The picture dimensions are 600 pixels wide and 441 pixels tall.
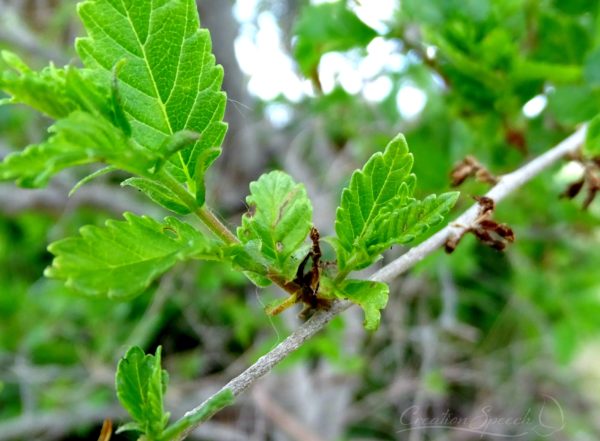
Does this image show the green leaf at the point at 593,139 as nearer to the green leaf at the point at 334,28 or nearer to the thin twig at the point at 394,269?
the thin twig at the point at 394,269

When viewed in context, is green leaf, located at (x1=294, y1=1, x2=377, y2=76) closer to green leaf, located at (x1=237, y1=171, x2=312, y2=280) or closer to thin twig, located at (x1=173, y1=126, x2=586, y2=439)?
thin twig, located at (x1=173, y1=126, x2=586, y2=439)

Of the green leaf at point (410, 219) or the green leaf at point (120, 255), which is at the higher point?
the green leaf at point (120, 255)

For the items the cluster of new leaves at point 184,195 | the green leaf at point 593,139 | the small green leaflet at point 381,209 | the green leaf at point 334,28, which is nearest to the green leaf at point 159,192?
the cluster of new leaves at point 184,195

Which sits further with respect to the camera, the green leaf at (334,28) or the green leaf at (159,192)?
the green leaf at (334,28)

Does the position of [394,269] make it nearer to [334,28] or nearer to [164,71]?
[164,71]

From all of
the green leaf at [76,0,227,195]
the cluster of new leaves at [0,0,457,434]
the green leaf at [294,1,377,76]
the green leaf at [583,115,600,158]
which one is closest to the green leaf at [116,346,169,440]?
the cluster of new leaves at [0,0,457,434]

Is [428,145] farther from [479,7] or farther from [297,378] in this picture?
[297,378]

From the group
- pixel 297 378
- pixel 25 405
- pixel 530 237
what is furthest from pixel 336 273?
pixel 25 405

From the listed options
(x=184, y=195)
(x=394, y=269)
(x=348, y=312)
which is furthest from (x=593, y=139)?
(x=348, y=312)
